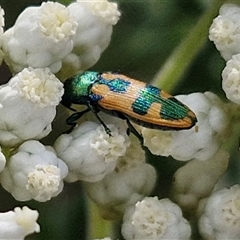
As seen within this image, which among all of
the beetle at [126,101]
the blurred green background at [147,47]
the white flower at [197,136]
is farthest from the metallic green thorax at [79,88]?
Result: the blurred green background at [147,47]

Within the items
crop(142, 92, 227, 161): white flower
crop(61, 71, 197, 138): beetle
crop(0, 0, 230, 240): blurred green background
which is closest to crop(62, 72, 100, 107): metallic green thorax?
crop(61, 71, 197, 138): beetle

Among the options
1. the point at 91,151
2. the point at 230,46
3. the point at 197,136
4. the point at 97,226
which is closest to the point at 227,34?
the point at 230,46

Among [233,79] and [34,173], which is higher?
[233,79]

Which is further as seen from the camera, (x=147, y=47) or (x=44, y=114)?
(x=147, y=47)

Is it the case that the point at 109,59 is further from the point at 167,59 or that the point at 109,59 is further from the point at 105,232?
the point at 105,232

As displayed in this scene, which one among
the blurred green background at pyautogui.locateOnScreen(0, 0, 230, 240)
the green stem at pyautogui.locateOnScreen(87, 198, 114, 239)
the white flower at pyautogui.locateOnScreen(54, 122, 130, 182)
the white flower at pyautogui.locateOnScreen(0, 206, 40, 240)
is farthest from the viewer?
the blurred green background at pyautogui.locateOnScreen(0, 0, 230, 240)

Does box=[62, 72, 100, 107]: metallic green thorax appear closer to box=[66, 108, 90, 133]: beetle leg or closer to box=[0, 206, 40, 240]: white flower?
box=[66, 108, 90, 133]: beetle leg

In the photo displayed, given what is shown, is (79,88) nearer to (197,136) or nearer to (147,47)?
(197,136)
